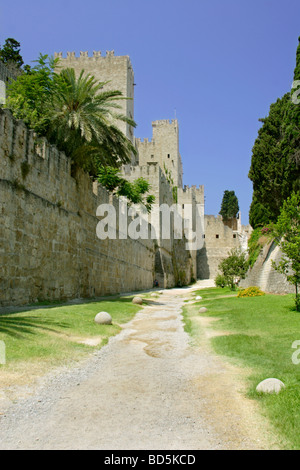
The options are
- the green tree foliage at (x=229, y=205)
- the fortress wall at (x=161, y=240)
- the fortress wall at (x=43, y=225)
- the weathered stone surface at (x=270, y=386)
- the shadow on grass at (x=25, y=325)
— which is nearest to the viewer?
the weathered stone surface at (x=270, y=386)

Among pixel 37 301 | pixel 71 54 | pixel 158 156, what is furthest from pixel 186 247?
pixel 37 301

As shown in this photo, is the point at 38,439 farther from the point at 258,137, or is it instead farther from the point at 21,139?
the point at 258,137

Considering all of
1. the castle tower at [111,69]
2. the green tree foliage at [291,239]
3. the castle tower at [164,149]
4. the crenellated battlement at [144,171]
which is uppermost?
the castle tower at [111,69]

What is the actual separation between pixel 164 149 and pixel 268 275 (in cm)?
4230

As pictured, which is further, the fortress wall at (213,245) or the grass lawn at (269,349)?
the fortress wall at (213,245)

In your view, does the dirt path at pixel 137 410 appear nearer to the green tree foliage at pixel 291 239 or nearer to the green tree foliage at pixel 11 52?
the green tree foliage at pixel 291 239

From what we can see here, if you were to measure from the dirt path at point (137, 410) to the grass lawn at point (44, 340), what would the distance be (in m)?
0.32

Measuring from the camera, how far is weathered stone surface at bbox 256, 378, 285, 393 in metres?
3.83

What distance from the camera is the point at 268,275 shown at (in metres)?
20.8

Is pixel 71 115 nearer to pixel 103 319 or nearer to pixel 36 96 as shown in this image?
pixel 36 96

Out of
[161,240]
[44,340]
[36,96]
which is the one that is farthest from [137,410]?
[161,240]

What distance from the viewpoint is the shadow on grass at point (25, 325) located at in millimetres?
6020

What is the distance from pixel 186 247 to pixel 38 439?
49916 mm

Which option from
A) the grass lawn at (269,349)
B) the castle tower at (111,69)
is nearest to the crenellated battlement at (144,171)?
the castle tower at (111,69)
